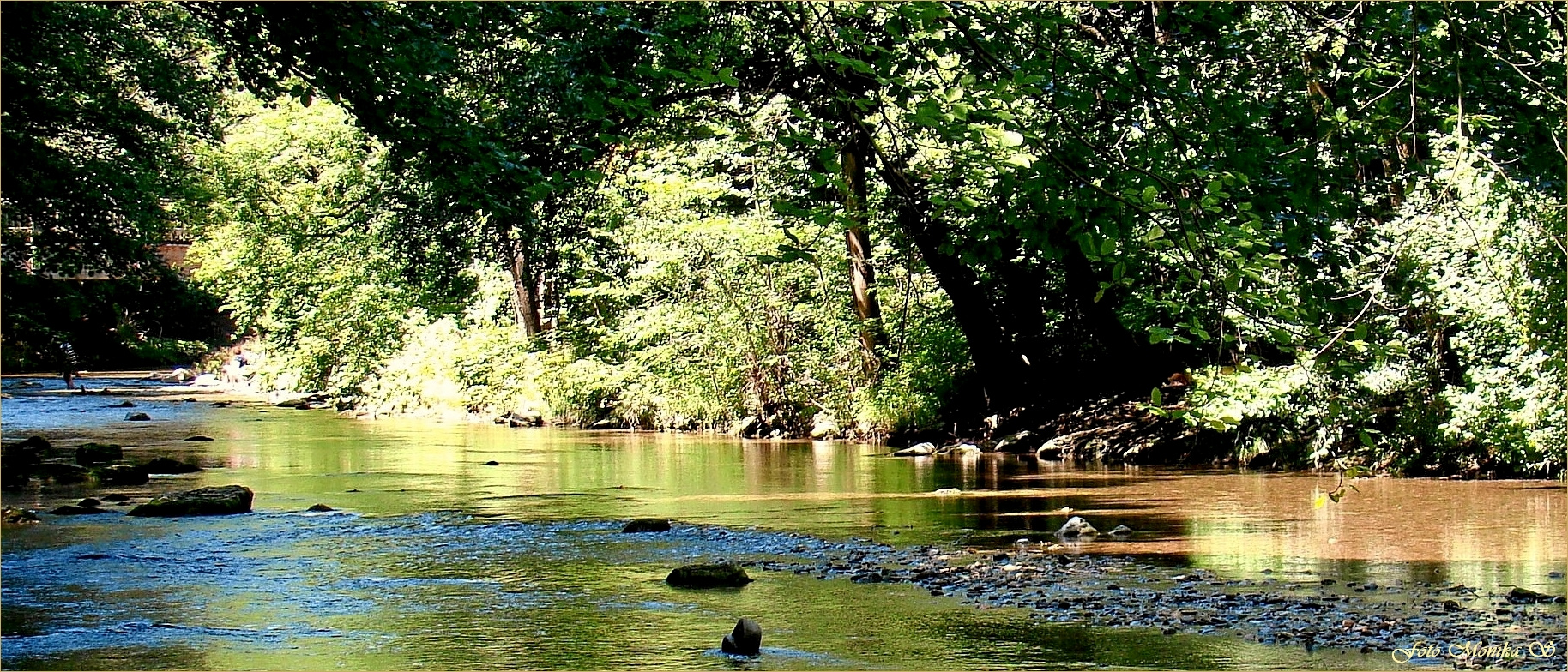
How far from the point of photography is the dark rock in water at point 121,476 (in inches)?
627

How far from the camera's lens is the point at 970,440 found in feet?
67.9

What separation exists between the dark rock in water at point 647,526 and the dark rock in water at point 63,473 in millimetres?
7466

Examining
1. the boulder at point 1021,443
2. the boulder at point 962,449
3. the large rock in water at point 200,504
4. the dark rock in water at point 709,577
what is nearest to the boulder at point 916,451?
the boulder at point 962,449

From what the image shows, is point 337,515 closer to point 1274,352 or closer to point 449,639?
point 449,639

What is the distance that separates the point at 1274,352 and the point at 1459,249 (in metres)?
4.52

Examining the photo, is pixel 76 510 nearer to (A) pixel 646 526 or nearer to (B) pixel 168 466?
(B) pixel 168 466

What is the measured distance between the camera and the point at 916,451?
773 inches

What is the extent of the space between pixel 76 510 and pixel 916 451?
34.0 feet

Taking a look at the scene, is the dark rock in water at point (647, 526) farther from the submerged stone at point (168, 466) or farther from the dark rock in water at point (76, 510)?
the submerged stone at point (168, 466)

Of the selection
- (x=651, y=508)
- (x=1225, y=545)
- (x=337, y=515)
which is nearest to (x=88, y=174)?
(x=337, y=515)

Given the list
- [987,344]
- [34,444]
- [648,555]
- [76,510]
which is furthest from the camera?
[987,344]

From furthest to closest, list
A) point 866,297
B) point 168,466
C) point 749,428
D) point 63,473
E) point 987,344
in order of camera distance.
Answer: point 749,428, point 866,297, point 987,344, point 168,466, point 63,473

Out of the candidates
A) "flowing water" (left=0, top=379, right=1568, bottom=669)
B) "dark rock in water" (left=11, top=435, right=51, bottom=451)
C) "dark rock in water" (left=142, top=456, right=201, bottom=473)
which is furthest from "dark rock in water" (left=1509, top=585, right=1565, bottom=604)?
"dark rock in water" (left=11, top=435, right=51, bottom=451)

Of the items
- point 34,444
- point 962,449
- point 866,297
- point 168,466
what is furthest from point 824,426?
point 34,444
